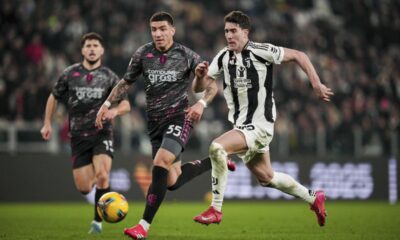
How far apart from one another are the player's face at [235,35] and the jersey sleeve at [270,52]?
195 mm

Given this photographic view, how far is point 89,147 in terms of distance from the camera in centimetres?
1185

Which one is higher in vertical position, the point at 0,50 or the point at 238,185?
the point at 0,50

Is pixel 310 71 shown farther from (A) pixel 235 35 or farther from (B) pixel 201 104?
(B) pixel 201 104

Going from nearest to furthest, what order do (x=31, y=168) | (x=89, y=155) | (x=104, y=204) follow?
(x=104, y=204) < (x=89, y=155) < (x=31, y=168)

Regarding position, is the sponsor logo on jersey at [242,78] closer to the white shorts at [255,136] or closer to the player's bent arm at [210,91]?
the player's bent arm at [210,91]

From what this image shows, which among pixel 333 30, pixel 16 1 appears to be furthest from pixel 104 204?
pixel 333 30

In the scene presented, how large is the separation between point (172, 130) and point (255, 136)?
104 cm

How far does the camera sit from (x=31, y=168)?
773 inches

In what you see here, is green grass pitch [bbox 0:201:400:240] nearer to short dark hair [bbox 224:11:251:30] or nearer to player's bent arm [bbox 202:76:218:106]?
player's bent arm [bbox 202:76:218:106]

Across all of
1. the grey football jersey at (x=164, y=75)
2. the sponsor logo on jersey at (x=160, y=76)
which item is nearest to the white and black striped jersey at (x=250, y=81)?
the grey football jersey at (x=164, y=75)

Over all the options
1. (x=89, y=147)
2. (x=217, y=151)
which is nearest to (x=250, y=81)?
(x=217, y=151)

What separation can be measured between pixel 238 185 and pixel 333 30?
8393 millimetres

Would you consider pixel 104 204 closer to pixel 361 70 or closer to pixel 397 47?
pixel 361 70

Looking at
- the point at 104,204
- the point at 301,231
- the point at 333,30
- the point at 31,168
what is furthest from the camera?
the point at 333,30
